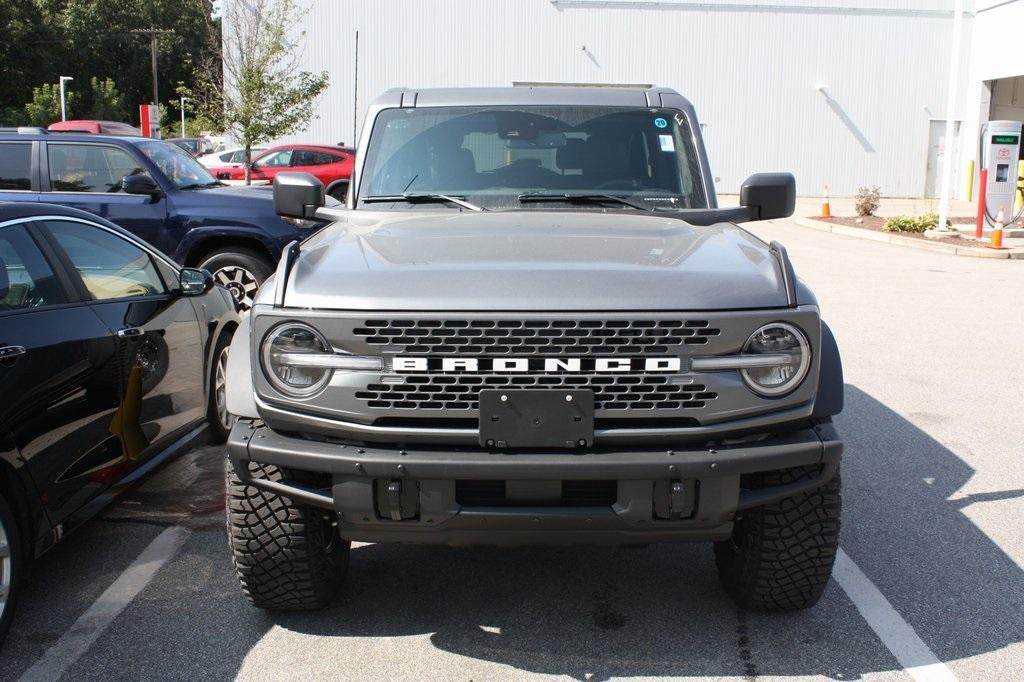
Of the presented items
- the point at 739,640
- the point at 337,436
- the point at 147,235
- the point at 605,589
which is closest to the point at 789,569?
the point at 739,640

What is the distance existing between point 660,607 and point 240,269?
6.77 metres

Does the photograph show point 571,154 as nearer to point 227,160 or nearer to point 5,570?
point 5,570

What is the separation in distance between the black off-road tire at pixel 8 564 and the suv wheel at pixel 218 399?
2245 mm

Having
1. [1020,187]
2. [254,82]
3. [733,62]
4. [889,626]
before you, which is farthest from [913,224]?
[889,626]

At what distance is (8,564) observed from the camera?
142 inches

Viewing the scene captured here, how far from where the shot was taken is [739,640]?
149 inches

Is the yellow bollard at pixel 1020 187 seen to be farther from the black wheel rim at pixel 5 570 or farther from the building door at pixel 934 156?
the black wheel rim at pixel 5 570

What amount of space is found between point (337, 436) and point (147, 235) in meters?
7.00

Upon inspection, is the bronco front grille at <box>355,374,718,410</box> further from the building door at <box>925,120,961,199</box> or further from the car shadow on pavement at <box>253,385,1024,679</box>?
the building door at <box>925,120,961,199</box>

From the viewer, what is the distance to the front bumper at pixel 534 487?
3236 millimetres

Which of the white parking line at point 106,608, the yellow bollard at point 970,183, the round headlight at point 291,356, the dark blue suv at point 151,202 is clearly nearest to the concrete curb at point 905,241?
the yellow bollard at point 970,183

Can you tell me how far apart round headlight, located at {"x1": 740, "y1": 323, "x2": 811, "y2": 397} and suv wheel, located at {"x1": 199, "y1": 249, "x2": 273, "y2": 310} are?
7.11 meters

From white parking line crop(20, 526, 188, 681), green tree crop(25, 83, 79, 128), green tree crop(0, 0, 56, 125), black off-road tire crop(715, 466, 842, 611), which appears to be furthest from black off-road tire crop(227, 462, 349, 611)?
green tree crop(0, 0, 56, 125)

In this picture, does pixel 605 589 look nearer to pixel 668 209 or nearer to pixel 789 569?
pixel 789 569
